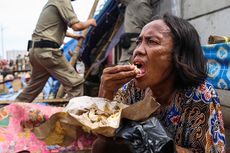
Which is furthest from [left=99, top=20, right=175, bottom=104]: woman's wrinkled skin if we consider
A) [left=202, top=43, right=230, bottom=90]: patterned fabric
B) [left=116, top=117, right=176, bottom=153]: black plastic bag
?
[left=202, top=43, right=230, bottom=90]: patterned fabric

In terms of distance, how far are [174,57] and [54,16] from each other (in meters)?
A: 3.42

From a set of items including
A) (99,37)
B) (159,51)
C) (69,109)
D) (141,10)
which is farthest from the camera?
(99,37)

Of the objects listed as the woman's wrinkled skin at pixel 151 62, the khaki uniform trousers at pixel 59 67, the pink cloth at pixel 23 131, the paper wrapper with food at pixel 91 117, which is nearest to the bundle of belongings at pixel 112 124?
the paper wrapper with food at pixel 91 117

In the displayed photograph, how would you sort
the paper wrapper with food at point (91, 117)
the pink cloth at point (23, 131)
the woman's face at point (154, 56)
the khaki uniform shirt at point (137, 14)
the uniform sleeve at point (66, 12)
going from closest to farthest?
the paper wrapper with food at point (91, 117), the woman's face at point (154, 56), the pink cloth at point (23, 131), the khaki uniform shirt at point (137, 14), the uniform sleeve at point (66, 12)

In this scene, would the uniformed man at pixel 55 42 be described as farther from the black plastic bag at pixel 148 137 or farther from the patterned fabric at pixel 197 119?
the black plastic bag at pixel 148 137

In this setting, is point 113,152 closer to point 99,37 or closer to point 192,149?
point 192,149

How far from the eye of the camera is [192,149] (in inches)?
63.4

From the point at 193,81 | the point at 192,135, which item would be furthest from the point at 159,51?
the point at 192,135

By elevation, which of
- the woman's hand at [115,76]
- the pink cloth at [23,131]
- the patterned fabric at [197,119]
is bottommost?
the pink cloth at [23,131]

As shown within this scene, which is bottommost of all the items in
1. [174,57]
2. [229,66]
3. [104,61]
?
[104,61]

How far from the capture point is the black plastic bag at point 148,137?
137 centimetres

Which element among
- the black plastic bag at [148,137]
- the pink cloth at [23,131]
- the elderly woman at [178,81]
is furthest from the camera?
the pink cloth at [23,131]

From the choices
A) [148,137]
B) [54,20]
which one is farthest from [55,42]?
[148,137]

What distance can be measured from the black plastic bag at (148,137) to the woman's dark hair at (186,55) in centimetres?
41
